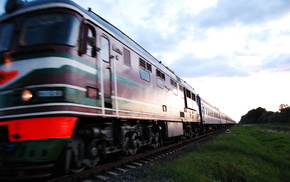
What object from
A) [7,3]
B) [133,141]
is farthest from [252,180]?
[7,3]

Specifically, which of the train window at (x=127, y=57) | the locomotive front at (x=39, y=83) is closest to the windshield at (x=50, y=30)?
the locomotive front at (x=39, y=83)

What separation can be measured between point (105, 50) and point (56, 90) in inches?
76.3

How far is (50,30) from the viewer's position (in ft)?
13.9

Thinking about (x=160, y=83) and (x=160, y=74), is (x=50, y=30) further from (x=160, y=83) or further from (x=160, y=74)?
(x=160, y=74)

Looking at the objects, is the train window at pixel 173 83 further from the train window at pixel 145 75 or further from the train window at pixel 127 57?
the train window at pixel 127 57

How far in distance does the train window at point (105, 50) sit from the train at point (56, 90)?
0.08ft

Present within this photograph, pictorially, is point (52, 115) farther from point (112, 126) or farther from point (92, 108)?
point (112, 126)

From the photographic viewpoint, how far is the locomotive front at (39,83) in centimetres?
369

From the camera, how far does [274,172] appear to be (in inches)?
254

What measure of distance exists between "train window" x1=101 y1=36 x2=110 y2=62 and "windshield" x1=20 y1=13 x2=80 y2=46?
0.99 m

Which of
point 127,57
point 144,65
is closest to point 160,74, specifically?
point 144,65

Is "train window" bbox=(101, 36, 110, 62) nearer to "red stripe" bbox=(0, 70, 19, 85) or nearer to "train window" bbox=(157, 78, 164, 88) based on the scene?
"red stripe" bbox=(0, 70, 19, 85)

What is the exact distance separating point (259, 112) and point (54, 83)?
169 metres

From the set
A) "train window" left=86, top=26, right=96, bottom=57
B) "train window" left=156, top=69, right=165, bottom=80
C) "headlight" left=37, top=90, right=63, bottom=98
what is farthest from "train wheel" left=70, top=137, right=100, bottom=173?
"train window" left=156, top=69, right=165, bottom=80
